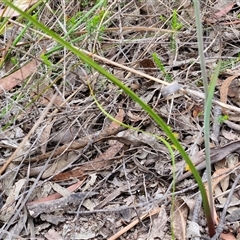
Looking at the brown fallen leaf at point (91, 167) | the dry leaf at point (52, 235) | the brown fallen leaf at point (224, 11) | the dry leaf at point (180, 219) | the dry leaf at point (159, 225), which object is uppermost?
the brown fallen leaf at point (91, 167)

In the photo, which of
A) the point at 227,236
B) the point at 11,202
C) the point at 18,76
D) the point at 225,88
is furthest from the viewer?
the point at 18,76

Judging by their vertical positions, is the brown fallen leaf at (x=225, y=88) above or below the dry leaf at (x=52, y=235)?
below

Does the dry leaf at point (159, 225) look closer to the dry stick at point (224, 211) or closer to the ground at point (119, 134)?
the ground at point (119, 134)

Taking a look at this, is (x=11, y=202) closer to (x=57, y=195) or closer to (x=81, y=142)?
(x=57, y=195)

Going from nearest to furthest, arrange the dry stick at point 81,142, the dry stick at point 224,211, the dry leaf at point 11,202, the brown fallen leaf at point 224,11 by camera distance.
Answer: the dry stick at point 224,211, the dry leaf at point 11,202, the dry stick at point 81,142, the brown fallen leaf at point 224,11

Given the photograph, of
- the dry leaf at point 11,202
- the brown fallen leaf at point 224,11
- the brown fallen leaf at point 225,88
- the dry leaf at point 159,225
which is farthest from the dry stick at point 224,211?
the brown fallen leaf at point 224,11

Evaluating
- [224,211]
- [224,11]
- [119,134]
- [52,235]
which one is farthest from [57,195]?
[224,11]

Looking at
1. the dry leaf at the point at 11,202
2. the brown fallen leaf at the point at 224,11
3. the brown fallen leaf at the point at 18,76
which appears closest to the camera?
the dry leaf at the point at 11,202

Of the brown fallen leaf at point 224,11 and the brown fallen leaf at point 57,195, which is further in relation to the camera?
the brown fallen leaf at point 224,11
